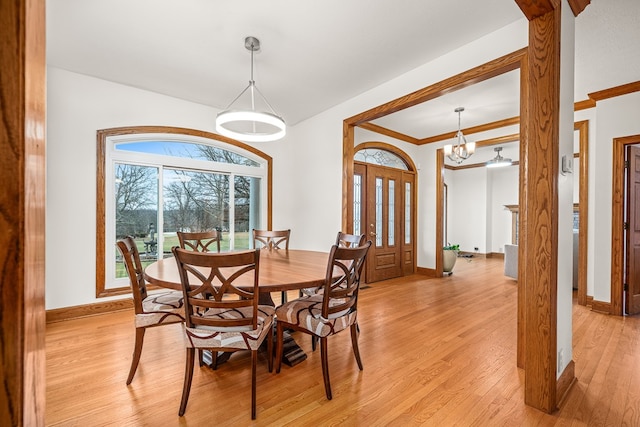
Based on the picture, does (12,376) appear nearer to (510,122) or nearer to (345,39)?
(345,39)

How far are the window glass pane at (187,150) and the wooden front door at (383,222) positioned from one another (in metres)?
2.07

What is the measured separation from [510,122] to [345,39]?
3.27 m

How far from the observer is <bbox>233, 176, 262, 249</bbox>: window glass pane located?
4.51 metres

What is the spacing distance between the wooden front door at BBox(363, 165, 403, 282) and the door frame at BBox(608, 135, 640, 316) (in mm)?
2834

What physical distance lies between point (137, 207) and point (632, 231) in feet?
20.0

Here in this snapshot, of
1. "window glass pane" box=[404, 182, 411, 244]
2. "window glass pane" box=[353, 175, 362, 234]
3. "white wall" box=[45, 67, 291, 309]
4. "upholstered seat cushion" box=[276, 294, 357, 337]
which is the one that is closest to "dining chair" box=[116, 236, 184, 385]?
"upholstered seat cushion" box=[276, 294, 357, 337]

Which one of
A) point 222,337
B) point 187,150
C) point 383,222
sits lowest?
point 222,337

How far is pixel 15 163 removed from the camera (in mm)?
436

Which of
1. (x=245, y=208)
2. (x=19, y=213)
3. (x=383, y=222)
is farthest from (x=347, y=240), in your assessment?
(x=19, y=213)

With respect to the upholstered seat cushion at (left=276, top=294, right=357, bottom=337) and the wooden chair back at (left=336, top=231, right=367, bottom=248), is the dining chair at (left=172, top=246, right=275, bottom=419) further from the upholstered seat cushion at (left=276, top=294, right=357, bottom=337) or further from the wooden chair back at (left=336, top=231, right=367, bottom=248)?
the wooden chair back at (left=336, top=231, right=367, bottom=248)

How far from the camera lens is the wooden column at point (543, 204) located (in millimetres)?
1641

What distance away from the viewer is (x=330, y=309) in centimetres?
188

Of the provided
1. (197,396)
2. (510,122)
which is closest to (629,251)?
(510,122)

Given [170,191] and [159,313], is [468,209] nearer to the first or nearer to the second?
[170,191]
